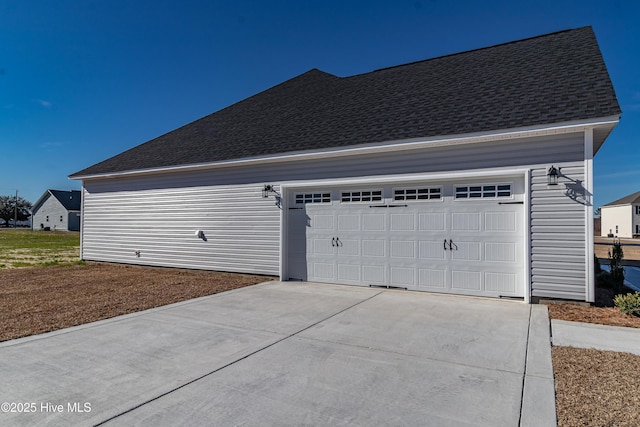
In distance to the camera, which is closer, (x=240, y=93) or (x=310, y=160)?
(x=310, y=160)

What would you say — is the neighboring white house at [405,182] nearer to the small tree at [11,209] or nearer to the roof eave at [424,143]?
the roof eave at [424,143]

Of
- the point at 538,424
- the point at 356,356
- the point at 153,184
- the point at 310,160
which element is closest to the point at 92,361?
the point at 356,356

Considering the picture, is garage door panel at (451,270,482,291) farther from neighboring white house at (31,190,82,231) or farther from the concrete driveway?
neighboring white house at (31,190,82,231)

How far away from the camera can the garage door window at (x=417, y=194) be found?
7.41 m

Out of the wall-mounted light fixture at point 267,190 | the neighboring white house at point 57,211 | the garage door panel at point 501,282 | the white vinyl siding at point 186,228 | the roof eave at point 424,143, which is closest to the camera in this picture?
the roof eave at point 424,143

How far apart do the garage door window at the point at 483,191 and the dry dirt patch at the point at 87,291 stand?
523cm

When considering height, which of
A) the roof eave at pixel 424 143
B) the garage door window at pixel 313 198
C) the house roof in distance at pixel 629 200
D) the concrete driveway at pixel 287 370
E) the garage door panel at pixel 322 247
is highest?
the house roof in distance at pixel 629 200

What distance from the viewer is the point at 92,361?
11.9ft

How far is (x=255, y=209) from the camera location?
934cm

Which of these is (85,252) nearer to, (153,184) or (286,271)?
(153,184)

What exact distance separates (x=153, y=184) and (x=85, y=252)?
4.57 metres

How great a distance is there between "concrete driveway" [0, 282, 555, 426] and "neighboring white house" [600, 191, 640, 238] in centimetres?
4895

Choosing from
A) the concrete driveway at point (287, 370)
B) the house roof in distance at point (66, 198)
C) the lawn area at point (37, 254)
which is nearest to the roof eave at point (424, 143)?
the concrete driveway at point (287, 370)

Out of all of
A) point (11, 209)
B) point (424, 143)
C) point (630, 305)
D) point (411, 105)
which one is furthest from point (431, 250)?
point (11, 209)
